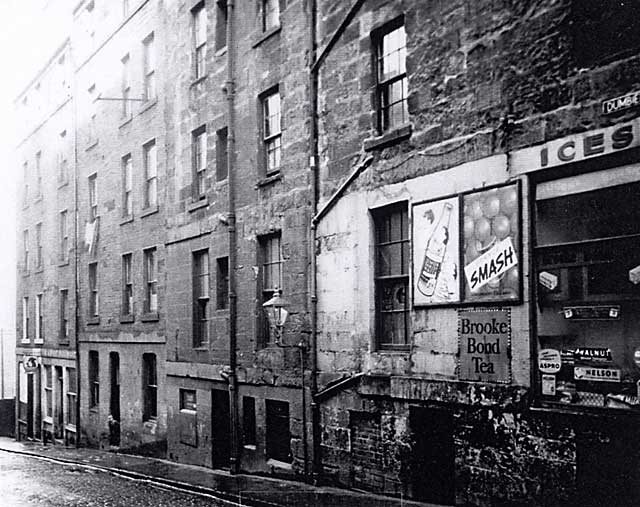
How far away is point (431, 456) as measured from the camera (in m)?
13.0

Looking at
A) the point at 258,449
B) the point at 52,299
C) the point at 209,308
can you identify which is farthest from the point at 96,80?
the point at 258,449

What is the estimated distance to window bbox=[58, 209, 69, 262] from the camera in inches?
1281

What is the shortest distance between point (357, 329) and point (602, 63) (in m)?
6.05

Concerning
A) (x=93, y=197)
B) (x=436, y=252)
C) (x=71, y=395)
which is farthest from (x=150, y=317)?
(x=436, y=252)

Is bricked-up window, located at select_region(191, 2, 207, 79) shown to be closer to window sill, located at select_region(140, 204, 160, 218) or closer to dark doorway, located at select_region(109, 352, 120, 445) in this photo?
window sill, located at select_region(140, 204, 160, 218)

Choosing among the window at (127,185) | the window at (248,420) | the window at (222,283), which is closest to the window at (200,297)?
the window at (222,283)

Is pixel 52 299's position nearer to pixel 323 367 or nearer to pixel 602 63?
pixel 323 367

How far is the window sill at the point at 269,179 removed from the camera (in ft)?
55.9

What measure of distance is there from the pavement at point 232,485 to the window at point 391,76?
5.75m

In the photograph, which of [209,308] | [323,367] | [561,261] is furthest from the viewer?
[209,308]

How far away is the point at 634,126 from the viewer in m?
9.60

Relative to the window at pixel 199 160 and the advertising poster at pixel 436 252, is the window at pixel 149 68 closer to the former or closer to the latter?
the window at pixel 199 160

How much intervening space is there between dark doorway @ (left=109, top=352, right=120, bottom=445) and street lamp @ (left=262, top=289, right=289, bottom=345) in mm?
11443

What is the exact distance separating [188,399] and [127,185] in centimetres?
759
